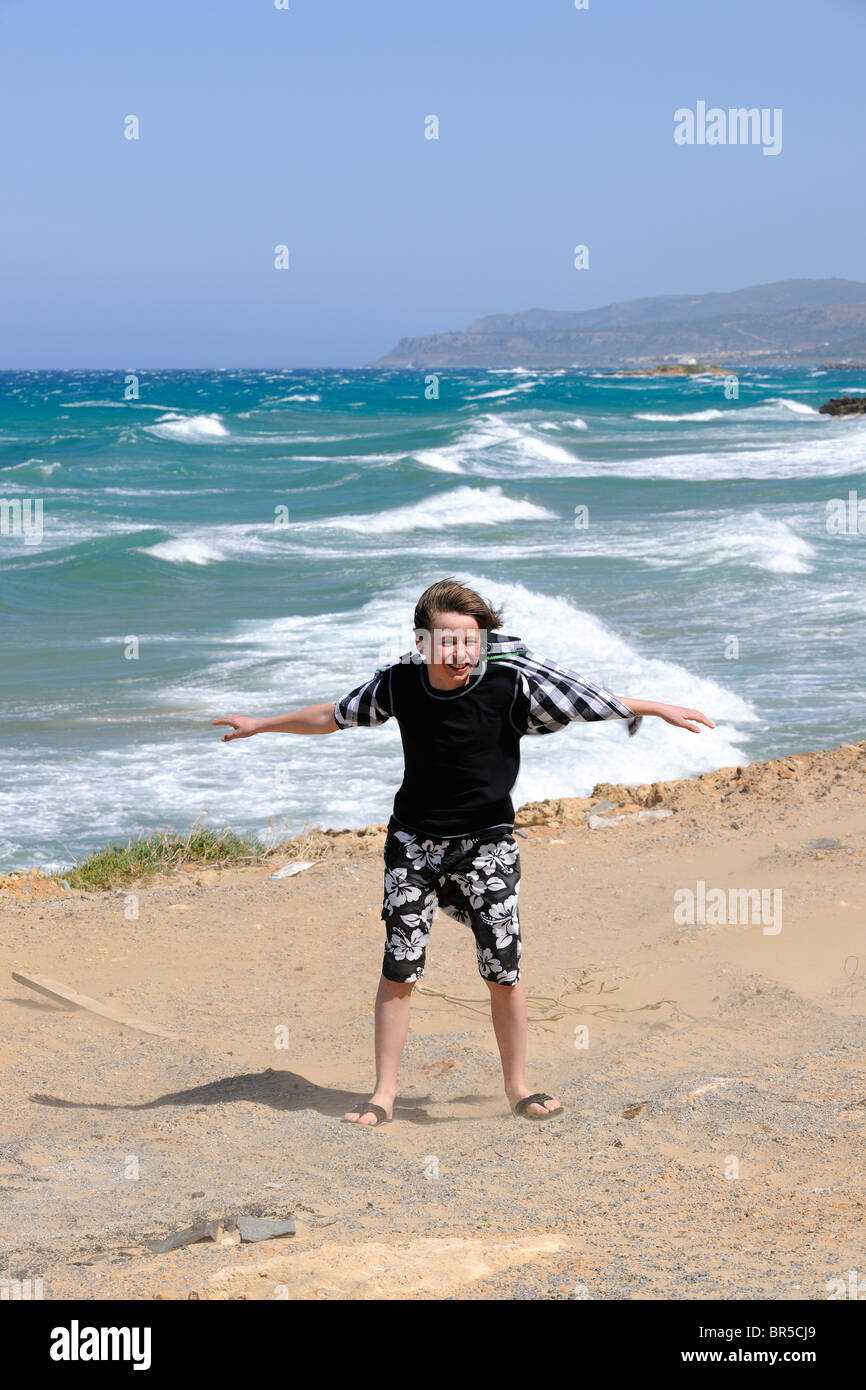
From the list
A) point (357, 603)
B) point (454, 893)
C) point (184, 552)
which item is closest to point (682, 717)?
point (454, 893)

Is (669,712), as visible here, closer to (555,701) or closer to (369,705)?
(555,701)

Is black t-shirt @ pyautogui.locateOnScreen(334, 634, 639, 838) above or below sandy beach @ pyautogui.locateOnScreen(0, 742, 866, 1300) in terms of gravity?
above

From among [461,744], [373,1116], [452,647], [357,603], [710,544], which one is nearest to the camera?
[452,647]

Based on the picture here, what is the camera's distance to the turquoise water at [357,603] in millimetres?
10680

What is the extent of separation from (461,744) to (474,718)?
86mm

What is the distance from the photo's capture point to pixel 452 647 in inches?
154

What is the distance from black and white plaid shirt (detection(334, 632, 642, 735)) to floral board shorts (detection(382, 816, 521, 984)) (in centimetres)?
36

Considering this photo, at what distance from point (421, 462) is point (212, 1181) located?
37.5 m

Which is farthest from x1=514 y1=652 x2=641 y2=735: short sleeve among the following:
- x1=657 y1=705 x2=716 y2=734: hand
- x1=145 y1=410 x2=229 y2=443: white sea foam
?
x1=145 y1=410 x2=229 y2=443: white sea foam

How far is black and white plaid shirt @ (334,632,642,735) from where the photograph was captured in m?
4.04

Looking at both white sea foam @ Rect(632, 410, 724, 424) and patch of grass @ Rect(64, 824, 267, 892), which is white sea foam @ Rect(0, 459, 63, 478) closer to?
white sea foam @ Rect(632, 410, 724, 424)

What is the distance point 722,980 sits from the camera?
5.61m
